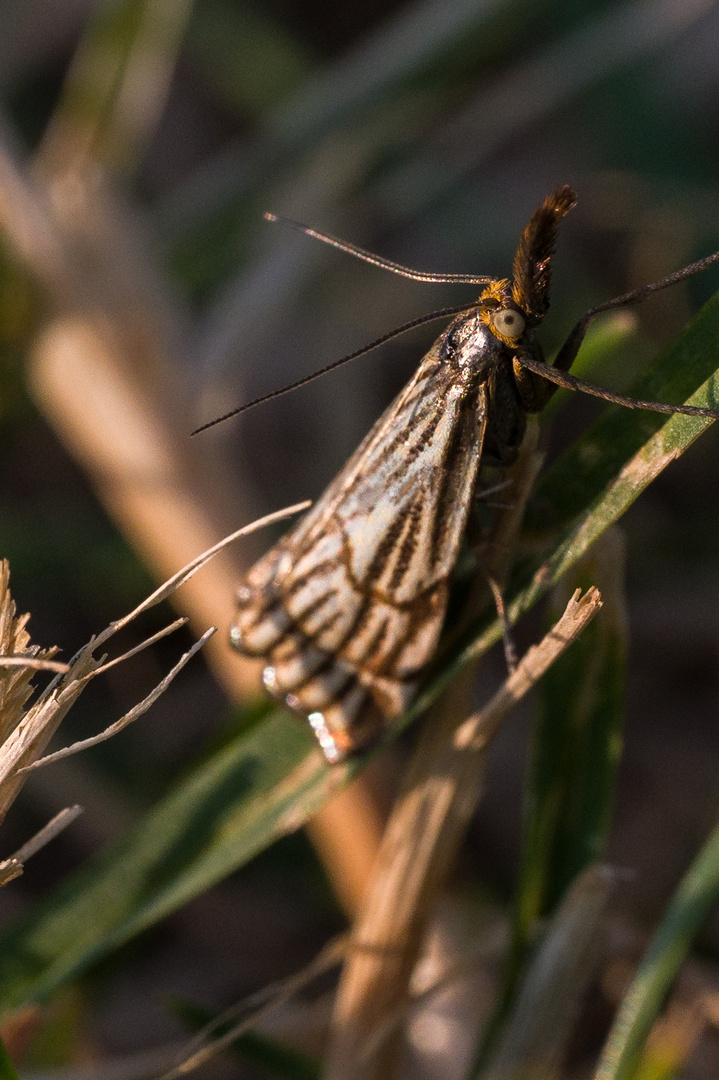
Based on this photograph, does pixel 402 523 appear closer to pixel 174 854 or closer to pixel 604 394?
pixel 604 394

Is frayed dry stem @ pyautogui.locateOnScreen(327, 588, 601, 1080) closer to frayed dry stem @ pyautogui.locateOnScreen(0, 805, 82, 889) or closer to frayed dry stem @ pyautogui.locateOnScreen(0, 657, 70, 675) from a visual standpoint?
frayed dry stem @ pyautogui.locateOnScreen(0, 805, 82, 889)

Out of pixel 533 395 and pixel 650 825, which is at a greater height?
pixel 533 395

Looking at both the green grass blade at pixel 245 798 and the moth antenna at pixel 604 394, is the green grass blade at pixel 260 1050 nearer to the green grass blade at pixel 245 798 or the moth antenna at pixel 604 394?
the green grass blade at pixel 245 798

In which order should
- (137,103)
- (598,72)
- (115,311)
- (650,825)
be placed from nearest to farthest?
(115,311)
(650,825)
(137,103)
(598,72)

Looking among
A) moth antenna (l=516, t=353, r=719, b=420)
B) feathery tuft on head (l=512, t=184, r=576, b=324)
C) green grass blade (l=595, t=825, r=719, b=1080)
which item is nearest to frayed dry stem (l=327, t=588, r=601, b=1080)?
green grass blade (l=595, t=825, r=719, b=1080)

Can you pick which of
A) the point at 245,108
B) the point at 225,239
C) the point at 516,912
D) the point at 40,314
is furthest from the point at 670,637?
the point at 245,108

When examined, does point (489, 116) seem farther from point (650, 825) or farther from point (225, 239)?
point (650, 825)
